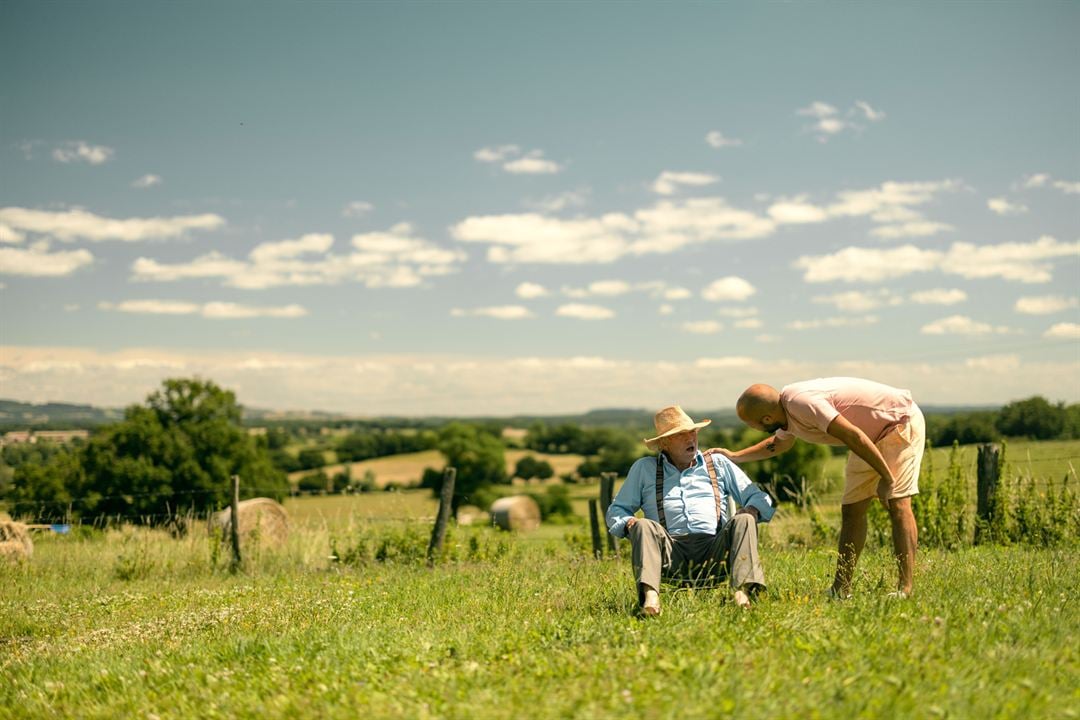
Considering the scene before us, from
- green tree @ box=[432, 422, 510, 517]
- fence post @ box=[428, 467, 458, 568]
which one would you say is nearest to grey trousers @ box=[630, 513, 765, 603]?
fence post @ box=[428, 467, 458, 568]

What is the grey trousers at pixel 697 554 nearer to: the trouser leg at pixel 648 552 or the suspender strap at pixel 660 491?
the trouser leg at pixel 648 552

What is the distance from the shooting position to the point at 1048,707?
3.71 m

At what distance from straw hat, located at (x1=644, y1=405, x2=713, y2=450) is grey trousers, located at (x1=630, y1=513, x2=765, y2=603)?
22.7 inches

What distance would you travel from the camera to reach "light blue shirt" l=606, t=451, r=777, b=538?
646cm

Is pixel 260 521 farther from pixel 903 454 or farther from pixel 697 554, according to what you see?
pixel 903 454

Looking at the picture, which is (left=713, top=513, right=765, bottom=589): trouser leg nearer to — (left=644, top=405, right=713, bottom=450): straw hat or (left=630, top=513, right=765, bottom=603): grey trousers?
(left=630, top=513, right=765, bottom=603): grey trousers

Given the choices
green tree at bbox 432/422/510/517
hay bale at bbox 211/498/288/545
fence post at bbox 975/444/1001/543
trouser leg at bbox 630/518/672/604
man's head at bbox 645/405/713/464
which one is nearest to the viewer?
trouser leg at bbox 630/518/672/604

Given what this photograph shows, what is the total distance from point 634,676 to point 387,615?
312 cm

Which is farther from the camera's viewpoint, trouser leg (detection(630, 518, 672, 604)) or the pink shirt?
the pink shirt

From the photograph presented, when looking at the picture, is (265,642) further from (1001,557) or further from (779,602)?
(1001,557)

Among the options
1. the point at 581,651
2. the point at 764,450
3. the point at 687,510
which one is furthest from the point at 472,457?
the point at 581,651

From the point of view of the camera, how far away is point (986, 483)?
10.8 meters

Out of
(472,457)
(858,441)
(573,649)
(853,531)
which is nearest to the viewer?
(573,649)

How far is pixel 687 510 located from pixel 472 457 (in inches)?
3079
